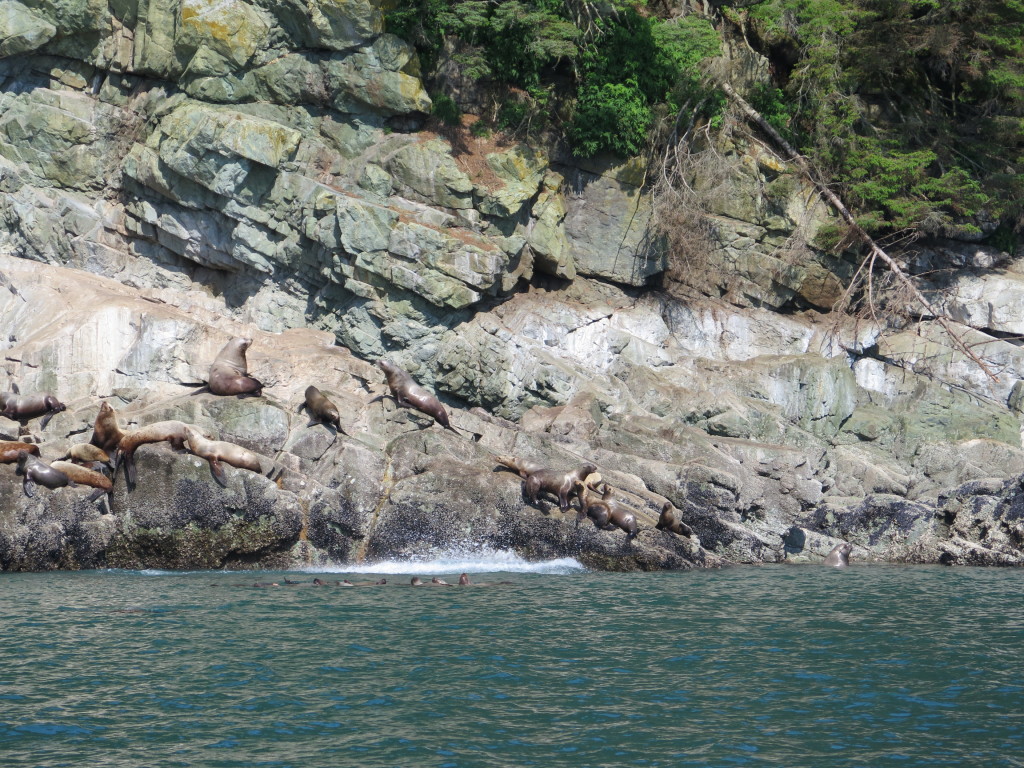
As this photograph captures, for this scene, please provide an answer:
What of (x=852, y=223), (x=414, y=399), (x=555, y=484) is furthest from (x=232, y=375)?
(x=852, y=223)

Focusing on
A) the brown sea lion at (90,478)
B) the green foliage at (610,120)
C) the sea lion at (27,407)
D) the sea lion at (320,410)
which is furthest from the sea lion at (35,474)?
the green foliage at (610,120)

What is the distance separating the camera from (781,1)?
31062 millimetres

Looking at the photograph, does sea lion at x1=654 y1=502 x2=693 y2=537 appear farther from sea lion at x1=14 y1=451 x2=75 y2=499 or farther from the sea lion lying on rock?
sea lion at x1=14 y1=451 x2=75 y2=499

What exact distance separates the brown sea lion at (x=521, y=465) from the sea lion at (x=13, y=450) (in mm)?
8514

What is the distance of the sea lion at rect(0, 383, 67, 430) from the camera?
21281mm

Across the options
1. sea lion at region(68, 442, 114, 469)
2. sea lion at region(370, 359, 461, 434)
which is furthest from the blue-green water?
sea lion at region(370, 359, 461, 434)

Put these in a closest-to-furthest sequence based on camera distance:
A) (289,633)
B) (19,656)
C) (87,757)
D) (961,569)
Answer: (87,757) → (19,656) → (289,633) → (961,569)

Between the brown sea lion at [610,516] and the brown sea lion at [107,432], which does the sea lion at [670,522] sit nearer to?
the brown sea lion at [610,516]

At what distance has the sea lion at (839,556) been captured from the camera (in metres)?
21.9

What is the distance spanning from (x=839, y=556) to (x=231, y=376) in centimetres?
1294

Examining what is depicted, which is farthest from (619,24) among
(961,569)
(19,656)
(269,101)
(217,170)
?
(19,656)

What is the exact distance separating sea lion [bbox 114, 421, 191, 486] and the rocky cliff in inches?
80.0

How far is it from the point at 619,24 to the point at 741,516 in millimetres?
14864

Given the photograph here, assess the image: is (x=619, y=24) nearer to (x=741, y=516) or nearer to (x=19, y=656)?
(x=741, y=516)
